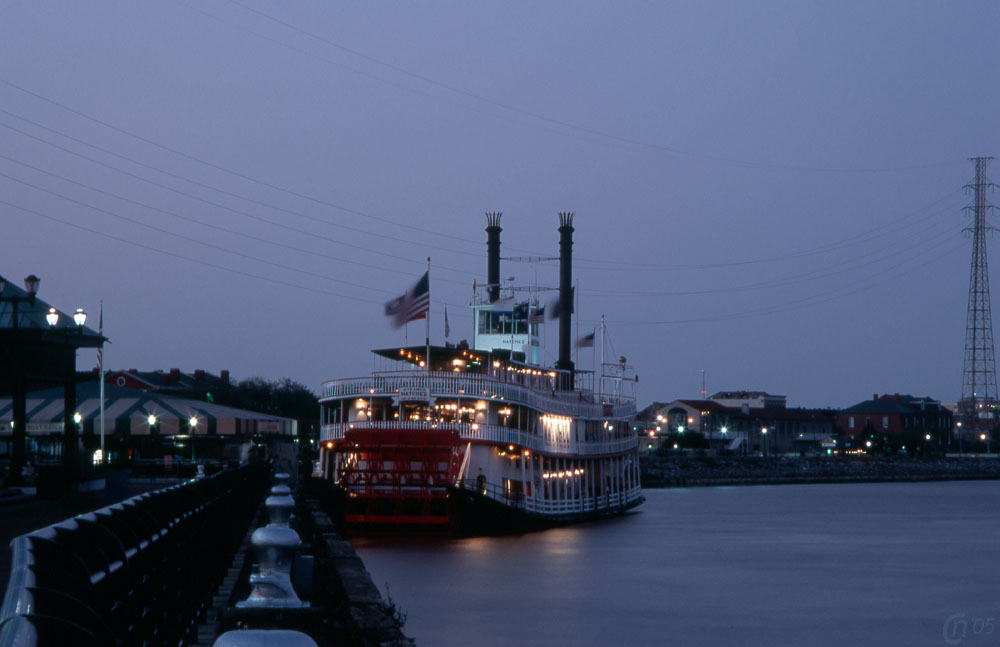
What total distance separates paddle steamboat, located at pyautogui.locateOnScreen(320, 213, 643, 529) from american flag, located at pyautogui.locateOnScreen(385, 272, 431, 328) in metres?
2.26

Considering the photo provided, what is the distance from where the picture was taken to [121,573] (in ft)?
19.1

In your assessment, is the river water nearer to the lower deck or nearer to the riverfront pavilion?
the lower deck

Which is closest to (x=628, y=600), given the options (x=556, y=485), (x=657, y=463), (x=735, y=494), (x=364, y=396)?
(x=364, y=396)

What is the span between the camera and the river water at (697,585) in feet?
85.9

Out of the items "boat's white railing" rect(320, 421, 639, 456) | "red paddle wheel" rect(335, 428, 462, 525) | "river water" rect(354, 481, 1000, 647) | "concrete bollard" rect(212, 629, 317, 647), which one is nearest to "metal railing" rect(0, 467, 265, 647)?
"concrete bollard" rect(212, 629, 317, 647)

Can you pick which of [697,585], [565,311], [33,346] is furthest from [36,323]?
[565,311]

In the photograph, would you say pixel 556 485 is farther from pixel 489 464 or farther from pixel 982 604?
pixel 982 604

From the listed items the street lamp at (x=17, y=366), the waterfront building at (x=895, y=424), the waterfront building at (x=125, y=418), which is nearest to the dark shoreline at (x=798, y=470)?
the waterfront building at (x=895, y=424)

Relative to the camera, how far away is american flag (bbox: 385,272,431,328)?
38.0 meters

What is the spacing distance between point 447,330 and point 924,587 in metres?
Answer: 20.5

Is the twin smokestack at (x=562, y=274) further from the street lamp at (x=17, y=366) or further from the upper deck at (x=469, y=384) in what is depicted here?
the street lamp at (x=17, y=366)

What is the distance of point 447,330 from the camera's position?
4722 cm

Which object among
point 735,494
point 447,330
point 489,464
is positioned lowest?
point 735,494

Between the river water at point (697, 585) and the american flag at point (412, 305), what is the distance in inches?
282
